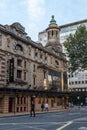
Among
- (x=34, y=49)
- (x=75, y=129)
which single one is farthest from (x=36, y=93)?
(x=75, y=129)

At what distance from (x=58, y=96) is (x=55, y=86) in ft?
8.37

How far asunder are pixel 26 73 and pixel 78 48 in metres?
23.0

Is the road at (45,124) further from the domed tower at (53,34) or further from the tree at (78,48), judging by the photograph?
the domed tower at (53,34)

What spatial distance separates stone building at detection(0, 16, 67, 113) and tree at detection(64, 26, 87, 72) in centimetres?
1377

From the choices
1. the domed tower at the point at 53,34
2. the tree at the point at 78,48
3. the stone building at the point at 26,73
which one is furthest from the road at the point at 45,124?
the domed tower at the point at 53,34

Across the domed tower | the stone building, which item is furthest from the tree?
the domed tower

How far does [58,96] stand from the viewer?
74.5 m

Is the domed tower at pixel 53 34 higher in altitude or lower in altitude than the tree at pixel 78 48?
higher

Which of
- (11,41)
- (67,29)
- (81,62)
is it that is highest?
(67,29)

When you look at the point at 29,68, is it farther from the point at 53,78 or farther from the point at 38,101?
the point at 53,78

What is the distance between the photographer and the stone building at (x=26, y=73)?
52.8 meters

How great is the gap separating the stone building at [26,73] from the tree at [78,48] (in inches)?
542

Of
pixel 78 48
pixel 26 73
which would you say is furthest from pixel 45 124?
pixel 26 73

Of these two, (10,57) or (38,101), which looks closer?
(10,57)
